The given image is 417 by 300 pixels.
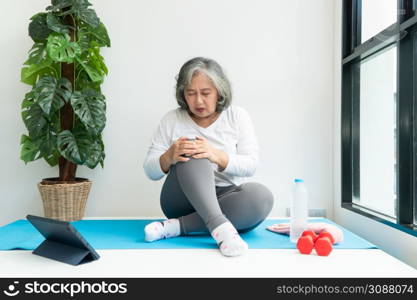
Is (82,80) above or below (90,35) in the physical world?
below

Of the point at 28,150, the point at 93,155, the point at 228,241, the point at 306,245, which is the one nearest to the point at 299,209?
the point at 306,245

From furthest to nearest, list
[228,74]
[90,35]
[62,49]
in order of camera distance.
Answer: [228,74] < [90,35] < [62,49]

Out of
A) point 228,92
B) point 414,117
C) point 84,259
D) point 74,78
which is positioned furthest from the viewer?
point 74,78

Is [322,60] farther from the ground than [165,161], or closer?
farther from the ground

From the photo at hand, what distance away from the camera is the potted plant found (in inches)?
85.2

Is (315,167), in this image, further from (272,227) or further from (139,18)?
(139,18)

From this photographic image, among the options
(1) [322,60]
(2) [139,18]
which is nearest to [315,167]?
(1) [322,60]

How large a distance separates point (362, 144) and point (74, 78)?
181 centimetres

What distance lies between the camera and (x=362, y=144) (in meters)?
2.40

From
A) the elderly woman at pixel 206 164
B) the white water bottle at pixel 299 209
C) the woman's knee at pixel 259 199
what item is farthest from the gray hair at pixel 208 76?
the white water bottle at pixel 299 209

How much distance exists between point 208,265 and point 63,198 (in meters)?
1.21

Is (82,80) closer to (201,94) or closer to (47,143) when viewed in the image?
(47,143)

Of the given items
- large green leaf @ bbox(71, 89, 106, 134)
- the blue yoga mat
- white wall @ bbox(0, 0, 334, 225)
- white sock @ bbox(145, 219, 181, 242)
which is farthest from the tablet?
white wall @ bbox(0, 0, 334, 225)

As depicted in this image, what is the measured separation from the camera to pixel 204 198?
1.57 m
